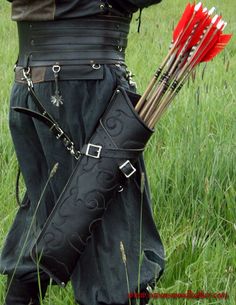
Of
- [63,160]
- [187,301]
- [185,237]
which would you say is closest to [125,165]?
[63,160]

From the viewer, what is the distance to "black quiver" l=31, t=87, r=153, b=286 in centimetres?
140

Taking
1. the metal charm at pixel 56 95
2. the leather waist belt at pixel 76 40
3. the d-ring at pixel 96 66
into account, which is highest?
the leather waist belt at pixel 76 40

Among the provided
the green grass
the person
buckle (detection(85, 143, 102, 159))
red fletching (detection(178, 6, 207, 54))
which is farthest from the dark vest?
the green grass

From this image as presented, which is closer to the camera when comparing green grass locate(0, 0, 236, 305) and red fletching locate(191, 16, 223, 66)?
red fletching locate(191, 16, 223, 66)

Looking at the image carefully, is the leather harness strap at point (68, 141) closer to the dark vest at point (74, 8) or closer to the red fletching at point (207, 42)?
the dark vest at point (74, 8)

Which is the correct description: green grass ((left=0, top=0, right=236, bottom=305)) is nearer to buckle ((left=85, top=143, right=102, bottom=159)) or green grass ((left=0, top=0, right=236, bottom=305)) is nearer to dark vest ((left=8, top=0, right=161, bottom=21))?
buckle ((left=85, top=143, right=102, bottom=159))

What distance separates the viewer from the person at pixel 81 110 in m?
1.42

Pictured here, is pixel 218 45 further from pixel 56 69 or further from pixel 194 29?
pixel 56 69

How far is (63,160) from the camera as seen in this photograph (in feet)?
4.90

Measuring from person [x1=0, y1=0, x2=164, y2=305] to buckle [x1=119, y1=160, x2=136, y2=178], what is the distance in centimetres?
10

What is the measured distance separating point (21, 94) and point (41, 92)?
0.10 metres

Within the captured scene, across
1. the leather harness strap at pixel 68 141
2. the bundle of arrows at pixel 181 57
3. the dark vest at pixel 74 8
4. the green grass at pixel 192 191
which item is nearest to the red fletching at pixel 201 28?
the bundle of arrows at pixel 181 57

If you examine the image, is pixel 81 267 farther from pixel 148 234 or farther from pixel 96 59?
pixel 96 59

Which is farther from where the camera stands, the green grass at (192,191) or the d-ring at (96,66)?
the green grass at (192,191)
